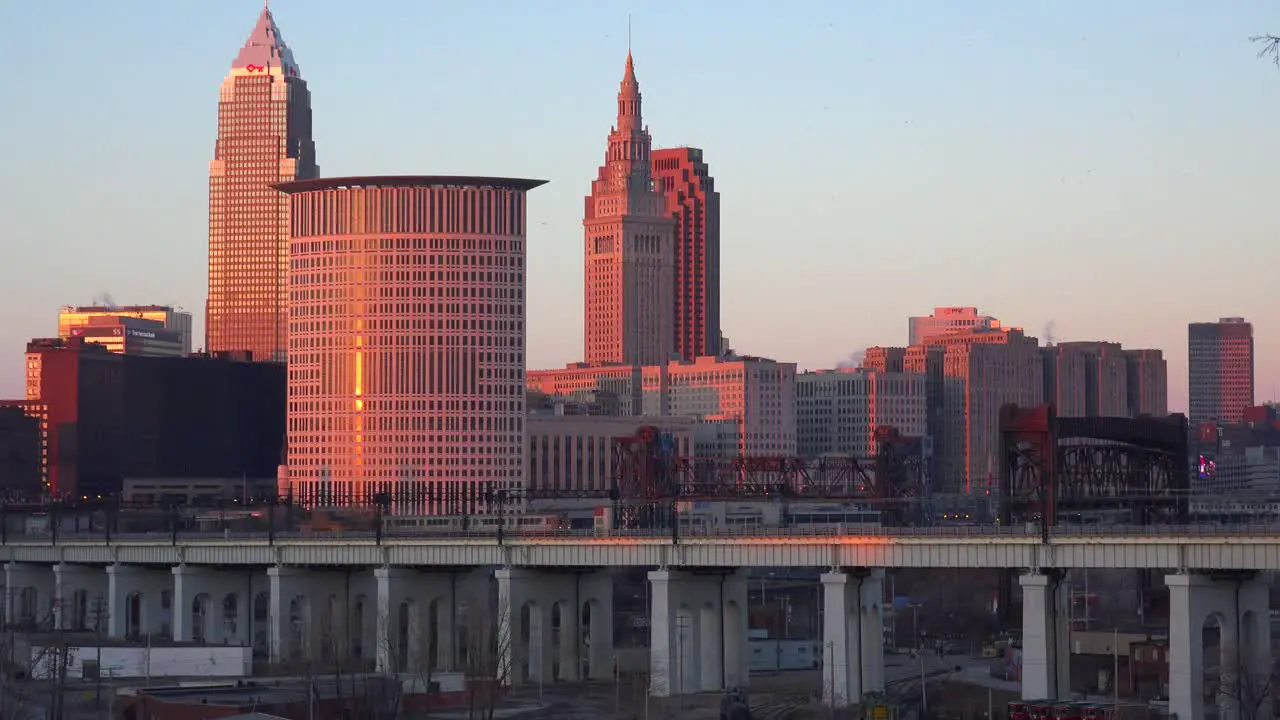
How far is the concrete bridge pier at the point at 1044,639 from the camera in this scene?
152m

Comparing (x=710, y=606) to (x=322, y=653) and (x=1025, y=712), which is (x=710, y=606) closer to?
(x=322, y=653)

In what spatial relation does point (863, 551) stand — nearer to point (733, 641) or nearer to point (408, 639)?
point (733, 641)

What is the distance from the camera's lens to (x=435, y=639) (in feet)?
653

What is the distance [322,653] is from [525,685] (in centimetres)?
1776

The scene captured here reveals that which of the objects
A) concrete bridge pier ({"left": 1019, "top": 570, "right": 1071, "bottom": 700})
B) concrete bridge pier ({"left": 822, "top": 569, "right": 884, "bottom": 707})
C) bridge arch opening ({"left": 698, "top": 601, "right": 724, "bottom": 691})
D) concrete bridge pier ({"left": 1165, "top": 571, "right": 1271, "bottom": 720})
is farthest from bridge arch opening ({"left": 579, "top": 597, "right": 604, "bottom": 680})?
concrete bridge pier ({"left": 1165, "top": 571, "right": 1271, "bottom": 720})

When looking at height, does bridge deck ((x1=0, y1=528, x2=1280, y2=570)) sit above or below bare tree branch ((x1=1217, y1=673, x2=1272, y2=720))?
above

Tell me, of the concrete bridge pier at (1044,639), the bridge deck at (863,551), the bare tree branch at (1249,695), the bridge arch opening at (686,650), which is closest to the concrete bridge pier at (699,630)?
the bridge arch opening at (686,650)

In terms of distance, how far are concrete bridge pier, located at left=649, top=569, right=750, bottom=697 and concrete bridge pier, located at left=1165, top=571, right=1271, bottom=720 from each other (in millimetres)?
34534

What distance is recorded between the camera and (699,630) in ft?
585

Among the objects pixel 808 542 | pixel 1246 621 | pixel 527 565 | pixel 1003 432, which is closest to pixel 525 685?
pixel 527 565

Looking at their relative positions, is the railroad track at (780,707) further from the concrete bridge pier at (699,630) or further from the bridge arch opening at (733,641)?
the bridge arch opening at (733,641)

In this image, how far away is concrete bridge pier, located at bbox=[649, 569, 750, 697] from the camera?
17212 cm

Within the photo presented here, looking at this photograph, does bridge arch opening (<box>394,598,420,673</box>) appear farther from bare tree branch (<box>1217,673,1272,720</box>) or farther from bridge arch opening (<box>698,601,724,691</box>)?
bare tree branch (<box>1217,673,1272,720</box>)

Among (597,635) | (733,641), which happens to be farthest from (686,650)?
(597,635)
